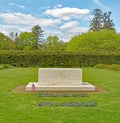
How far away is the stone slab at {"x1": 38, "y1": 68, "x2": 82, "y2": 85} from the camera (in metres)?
11.4

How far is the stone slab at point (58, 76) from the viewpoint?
11.4 metres

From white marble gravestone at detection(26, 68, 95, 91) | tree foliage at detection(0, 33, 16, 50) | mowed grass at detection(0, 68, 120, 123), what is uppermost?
tree foliage at detection(0, 33, 16, 50)

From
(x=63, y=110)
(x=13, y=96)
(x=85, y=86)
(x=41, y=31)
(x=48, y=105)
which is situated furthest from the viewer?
(x=41, y=31)

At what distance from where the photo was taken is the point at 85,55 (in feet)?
100

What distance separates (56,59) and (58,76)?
1906 cm

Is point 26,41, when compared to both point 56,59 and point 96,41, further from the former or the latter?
point 56,59

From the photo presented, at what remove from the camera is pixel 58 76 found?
37.5ft

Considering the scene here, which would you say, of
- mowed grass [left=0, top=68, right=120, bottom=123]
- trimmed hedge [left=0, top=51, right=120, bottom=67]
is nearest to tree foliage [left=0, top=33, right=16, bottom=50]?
trimmed hedge [left=0, top=51, right=120, bottom=67]

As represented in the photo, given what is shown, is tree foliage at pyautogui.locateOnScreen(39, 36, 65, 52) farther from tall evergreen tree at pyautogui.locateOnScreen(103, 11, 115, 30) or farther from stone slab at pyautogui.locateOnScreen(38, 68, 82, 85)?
stone slab at pyautogui.locateOnScreen(38, 68, 82, 85)

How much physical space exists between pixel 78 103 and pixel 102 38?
40.4 metres

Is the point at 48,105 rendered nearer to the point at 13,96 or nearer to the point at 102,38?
the point at 13,96

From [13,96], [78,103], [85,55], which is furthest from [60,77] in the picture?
[85,55]

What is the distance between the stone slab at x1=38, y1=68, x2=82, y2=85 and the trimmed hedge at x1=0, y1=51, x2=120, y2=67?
61.8 ft

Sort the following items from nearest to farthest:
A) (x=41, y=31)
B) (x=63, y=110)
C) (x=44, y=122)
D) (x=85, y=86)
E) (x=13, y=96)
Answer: (x=44, y=122) → (x=63, y=110) → (x=13, y=96) → (x=85, y=86) → (x=41, y=31)
